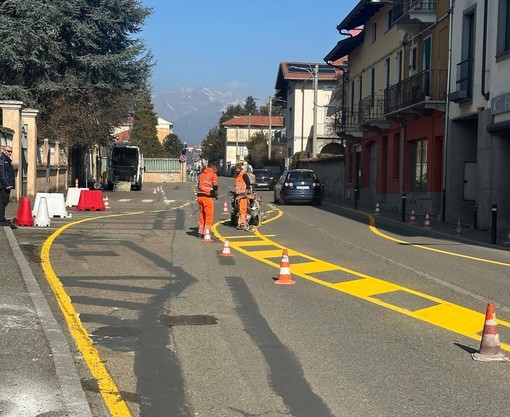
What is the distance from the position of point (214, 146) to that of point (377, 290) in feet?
416

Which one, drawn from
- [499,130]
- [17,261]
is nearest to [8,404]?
A: [17,261]

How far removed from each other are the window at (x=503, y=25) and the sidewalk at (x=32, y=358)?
15.0 metres

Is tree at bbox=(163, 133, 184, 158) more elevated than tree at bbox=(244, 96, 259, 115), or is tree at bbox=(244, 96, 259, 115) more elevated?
tree at bbox=(244, 96, 259, 115)

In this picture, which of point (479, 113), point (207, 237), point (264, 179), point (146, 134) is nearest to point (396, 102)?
point (479, 113)

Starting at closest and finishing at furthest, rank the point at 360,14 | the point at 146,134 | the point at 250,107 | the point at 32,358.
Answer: the point at 32,358 → the point at 360,14 → the point at 146,134 → the point at 250,107

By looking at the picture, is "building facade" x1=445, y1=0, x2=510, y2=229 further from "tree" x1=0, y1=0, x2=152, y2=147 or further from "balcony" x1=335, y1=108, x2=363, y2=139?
"tree" x1=0, y1=0, x2=152, y2=147

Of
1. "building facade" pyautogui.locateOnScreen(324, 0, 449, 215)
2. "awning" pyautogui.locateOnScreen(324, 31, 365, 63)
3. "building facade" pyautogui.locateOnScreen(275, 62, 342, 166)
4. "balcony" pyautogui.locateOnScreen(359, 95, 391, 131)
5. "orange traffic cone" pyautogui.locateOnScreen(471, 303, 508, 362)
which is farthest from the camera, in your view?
"building facade" pyautogui.locateOnScreen(275, 62, 342, 166)

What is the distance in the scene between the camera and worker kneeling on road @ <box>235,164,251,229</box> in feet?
55.6

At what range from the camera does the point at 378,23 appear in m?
33.3

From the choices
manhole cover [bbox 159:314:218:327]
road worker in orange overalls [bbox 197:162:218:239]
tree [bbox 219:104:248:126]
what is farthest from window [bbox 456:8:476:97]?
tree [bbox 219:104:248:126]

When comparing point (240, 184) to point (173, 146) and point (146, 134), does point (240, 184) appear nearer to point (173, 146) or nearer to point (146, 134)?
point (146, 134)

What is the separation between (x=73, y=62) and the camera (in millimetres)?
35125

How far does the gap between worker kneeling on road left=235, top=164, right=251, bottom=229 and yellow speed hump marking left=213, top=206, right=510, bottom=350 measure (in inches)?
111

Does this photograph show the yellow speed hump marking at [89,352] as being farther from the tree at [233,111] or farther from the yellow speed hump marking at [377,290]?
the tree at [233,111]
